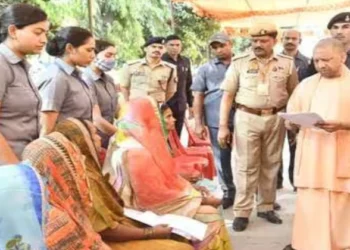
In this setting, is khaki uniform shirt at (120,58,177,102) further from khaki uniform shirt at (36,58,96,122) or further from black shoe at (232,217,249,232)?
khaki uniform shirt at (36,58,96,122)

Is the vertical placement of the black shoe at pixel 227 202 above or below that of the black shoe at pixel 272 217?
below

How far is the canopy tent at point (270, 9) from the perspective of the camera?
867cm

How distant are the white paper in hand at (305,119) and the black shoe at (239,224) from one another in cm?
125

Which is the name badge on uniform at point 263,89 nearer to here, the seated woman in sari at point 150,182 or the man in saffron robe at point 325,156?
the man in saffron robe at point 325,156

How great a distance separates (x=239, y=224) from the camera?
4406mm

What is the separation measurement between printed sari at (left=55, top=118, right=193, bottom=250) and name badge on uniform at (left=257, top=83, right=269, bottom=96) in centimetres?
184

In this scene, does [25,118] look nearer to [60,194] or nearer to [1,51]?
[1,51]

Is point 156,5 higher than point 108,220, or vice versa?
point 156,5

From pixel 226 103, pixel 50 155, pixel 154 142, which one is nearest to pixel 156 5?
pixel 226 103

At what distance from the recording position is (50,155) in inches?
76.9

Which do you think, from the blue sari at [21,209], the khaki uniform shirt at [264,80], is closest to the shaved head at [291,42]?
the khaki uniform shirt at [264,80]

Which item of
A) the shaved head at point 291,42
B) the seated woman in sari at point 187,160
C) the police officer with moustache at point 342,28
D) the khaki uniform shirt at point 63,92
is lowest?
the seated woman in sari at point 187,160

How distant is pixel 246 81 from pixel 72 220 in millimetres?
2576

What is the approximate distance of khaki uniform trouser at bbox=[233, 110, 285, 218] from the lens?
4.24 m
